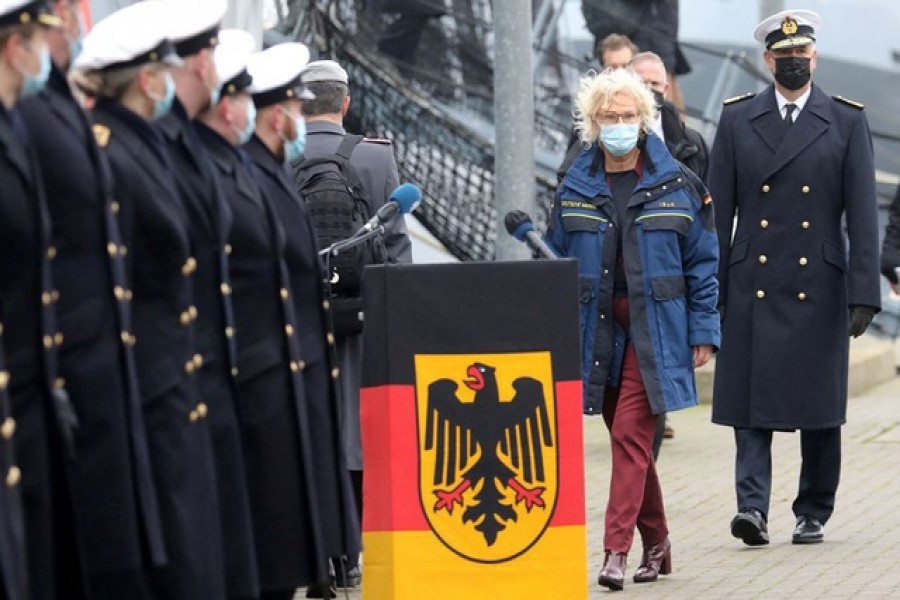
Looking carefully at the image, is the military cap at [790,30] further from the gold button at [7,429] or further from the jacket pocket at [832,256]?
the gold button at [7,429]

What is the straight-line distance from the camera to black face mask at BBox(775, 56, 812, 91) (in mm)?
10125

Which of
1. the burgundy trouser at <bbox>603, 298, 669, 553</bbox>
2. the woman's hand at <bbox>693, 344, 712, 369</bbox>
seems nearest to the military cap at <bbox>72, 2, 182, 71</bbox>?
the burgundy trouser at <bbox>603, 298, 669, 553</bbox>

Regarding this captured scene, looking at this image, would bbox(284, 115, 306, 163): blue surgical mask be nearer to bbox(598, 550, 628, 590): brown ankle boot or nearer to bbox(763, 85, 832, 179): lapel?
bbox(598, 550, 628, 590): brown ankle boot

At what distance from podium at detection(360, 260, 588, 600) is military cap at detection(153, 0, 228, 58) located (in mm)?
1421

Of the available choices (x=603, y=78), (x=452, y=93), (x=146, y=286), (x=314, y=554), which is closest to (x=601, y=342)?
(x=603, y=78)

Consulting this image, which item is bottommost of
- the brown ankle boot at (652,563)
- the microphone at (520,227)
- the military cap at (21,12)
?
the brown ankle boot at (652,563)

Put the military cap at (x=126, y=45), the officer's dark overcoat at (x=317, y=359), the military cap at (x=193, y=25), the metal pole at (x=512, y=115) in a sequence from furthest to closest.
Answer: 1. the metal pole at (x=512, y=115)
2. the officer's dark overcoat at (x=317, y=359)
3. the military cap at (x=193, y=25)
4. the military cap at (x=126, y=45)

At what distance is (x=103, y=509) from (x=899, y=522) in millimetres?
5548

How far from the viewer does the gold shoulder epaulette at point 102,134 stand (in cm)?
579

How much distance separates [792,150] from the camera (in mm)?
10016

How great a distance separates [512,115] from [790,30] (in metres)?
1.92

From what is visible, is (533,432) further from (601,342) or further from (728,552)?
(728,552)

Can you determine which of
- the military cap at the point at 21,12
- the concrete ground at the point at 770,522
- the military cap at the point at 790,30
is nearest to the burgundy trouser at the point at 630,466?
the concrete ground at the point at 770,522

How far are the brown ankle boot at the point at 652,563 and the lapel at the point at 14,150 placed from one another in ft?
13.8
